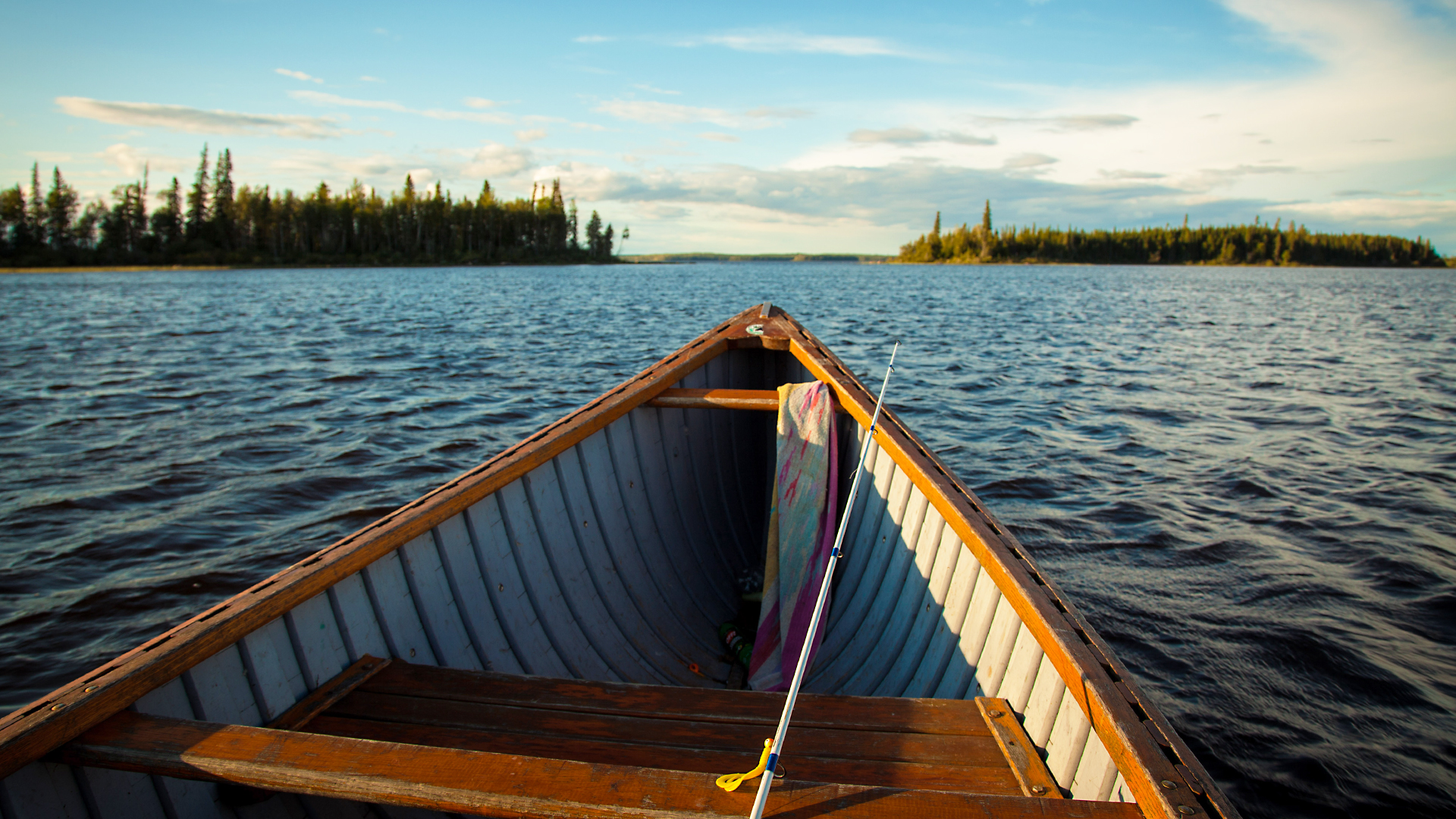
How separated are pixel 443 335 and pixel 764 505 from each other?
18439 millimetres

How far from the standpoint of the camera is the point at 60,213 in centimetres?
7450

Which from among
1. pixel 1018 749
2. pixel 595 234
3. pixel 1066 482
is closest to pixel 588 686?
pixel 1018 749

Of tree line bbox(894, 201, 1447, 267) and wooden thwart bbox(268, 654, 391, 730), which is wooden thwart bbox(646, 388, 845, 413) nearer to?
wooden thwart bbox(268, 654, 391, 730)

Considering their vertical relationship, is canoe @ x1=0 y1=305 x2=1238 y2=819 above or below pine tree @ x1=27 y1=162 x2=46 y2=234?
below

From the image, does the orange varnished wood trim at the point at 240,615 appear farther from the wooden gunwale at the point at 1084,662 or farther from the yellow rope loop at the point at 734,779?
the wooden gunwale at the point at 1084,662

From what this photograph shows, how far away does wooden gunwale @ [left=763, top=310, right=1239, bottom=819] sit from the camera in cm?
173

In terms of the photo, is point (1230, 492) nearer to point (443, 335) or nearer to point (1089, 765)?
point (1089, 765)

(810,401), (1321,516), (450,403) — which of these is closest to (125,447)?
(450,403)

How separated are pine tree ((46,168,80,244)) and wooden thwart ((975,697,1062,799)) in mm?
103395

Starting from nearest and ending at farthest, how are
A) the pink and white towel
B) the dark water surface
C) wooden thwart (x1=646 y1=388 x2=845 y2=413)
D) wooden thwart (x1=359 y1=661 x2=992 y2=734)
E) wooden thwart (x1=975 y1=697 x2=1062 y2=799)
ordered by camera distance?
wooden thwart (x1=975 y1=697 x2=1062 y2=799) → wooden thwart (x1=359 y1=661 x2=992 y2=734) → the pink and white towel → the dark water surface → wooden thwart (x1=646 y1=388 x2=845 y2=413)

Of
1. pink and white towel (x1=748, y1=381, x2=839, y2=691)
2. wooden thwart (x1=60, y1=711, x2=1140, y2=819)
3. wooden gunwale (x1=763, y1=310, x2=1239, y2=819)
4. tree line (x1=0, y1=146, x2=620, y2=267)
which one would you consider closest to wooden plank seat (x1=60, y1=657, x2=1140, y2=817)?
wooden thwart (x1=60, y1=711, x2=1140, y2=819)

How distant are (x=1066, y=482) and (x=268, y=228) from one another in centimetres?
10305

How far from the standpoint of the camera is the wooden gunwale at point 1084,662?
173cm

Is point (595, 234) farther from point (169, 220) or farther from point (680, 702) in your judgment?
point (680, 702)
